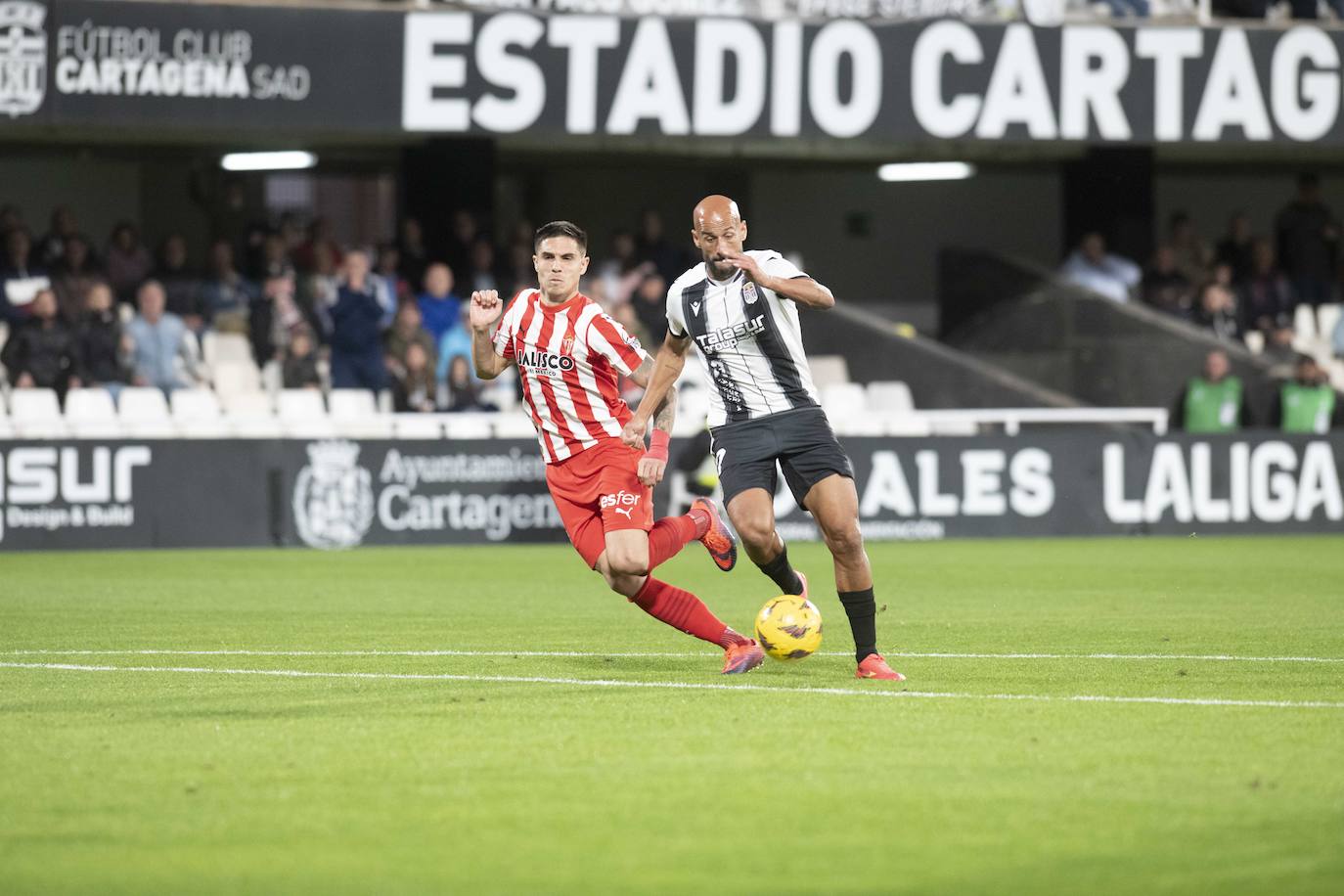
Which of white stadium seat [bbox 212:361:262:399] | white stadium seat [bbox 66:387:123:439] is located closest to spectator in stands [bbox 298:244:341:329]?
white stadium seat [bbox 212:361:262:399]

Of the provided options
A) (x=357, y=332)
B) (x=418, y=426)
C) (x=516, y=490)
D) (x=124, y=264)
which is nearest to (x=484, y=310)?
(x=516, y=490)

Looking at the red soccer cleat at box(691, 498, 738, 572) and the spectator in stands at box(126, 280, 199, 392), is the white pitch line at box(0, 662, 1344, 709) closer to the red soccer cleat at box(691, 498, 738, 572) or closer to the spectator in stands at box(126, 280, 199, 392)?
the red soccer cleat at box(691, 498, 738, 572)

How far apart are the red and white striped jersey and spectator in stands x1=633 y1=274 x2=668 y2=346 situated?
41.8ft

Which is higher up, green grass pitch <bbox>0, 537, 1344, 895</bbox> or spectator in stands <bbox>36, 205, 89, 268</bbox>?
spectator in stands <bbox>36, 205, 89, 268</bbox>

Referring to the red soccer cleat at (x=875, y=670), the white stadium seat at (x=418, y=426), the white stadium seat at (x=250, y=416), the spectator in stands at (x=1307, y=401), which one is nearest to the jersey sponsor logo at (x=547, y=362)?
the red soccer cleat at (x=875, y=670)

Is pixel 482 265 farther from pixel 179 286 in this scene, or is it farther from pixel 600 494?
pixel 600 494

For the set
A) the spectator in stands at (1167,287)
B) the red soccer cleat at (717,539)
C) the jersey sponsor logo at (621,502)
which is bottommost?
the red soccer cleat at (717,539)

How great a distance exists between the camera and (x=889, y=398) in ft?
76.9

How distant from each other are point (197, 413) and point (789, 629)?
12372 millimetres

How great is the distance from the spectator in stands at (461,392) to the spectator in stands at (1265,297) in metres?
9.86

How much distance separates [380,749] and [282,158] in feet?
67.7

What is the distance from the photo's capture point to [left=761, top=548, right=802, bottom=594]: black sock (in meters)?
9.78

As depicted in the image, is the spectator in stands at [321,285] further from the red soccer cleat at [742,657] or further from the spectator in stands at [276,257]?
the red soccer cleat at [742,657]

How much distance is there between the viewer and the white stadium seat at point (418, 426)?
2048 centimetres
